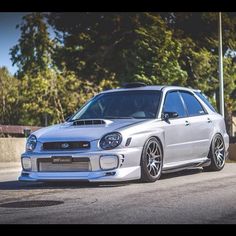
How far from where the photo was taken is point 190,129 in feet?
33.1

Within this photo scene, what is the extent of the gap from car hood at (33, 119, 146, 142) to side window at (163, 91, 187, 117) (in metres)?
0.88

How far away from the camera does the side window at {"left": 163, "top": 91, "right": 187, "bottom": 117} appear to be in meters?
9.89

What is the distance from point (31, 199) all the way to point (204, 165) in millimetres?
3946

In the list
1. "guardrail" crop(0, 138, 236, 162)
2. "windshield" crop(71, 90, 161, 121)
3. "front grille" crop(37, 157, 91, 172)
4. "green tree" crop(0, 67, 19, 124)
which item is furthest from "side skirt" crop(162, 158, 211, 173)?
"green tree" crop(0, 67, 19, 124)

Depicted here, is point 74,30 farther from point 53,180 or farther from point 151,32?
point 53,180

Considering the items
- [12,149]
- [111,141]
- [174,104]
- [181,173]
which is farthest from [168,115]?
[12,149]

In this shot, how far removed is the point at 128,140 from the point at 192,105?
94.4 inches

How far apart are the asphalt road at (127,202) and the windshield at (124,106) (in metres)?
1.08

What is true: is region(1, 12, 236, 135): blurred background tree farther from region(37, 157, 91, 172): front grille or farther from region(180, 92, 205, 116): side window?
region(37, 157, 91, 172): front grille

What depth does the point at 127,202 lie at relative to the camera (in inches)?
277

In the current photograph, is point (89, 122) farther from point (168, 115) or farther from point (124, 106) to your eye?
point (168, 115)

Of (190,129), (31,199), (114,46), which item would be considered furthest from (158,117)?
(114,46)

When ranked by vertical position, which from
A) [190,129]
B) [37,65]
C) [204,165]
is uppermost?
[37,65]
